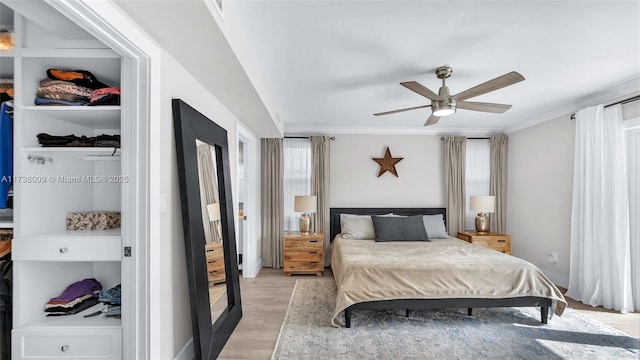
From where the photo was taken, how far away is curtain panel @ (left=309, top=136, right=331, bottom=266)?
16.9ft

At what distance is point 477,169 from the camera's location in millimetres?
5324

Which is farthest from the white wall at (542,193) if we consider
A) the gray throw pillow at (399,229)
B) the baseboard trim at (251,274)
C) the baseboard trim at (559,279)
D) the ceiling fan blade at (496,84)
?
the baseboard trim at (251,274)

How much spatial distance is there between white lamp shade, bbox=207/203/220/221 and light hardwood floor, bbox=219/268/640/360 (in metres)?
1.04

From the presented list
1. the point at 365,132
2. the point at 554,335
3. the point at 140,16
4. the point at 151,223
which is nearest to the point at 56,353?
the point at 151,223

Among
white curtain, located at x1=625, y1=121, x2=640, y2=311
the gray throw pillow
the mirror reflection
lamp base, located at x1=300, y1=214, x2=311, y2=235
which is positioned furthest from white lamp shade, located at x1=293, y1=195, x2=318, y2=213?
white curtain, located at x1=625, y1=121, x2=640, y2=311

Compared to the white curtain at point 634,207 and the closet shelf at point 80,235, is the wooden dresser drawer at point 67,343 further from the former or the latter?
the white curtain at point 634,207

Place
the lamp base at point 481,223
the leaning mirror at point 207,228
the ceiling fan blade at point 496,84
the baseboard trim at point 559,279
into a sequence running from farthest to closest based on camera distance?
1. the lamp base at point 481,223
2. the baseboard trim at point 559,279
3. the ceiling fan blade at point 496,84
4. the leaning mirror at point 207,228

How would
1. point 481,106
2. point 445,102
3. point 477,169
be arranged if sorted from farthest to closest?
point 477,169 < point 481,106 < point 445,102

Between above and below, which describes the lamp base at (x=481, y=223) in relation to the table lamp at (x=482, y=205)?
below

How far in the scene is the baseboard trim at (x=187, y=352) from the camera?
7.04 feet

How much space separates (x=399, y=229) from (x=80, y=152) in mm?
3730

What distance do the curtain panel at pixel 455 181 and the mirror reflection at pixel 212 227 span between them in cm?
386

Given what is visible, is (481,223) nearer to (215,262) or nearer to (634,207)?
(634,207)

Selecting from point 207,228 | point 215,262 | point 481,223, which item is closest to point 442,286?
point 215,262
